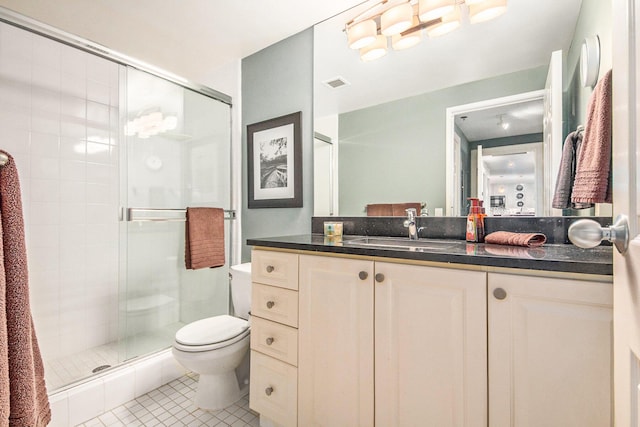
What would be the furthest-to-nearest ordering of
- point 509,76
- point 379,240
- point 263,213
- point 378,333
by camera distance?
1. point 263,213
2. point 379,240
3. point 509,76
4. point 378,333

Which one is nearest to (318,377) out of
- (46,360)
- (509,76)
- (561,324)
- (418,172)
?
(561,324)

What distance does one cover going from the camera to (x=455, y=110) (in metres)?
1.50

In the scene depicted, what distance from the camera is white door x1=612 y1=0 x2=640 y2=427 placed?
1.59ft

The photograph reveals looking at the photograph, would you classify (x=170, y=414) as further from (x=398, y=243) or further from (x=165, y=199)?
(x=398, y=243)

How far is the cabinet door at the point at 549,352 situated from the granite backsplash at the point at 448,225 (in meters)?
0.49

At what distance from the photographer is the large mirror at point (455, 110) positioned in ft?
4.05

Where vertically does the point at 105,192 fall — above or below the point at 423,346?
above

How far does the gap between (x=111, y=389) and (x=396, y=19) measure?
2493mm

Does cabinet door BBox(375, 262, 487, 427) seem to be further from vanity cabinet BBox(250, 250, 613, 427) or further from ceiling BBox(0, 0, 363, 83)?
ceiling BBox(0, 0, 363, 83)

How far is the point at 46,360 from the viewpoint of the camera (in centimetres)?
194

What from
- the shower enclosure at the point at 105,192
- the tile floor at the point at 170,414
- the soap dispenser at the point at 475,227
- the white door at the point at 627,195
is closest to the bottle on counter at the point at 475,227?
the soap dispenser at the point at 475,227

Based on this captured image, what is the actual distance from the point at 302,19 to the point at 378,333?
6.21 feet

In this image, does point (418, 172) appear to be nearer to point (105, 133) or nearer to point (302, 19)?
point (302, 19)

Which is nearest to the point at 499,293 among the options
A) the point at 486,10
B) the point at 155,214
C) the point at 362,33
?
the point at 486,10
